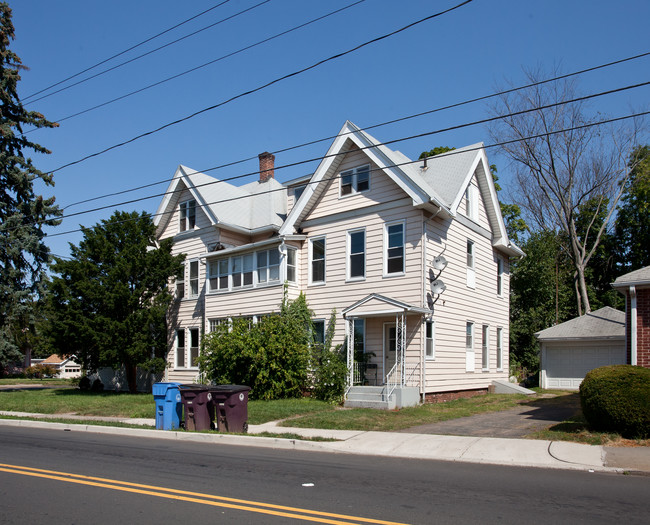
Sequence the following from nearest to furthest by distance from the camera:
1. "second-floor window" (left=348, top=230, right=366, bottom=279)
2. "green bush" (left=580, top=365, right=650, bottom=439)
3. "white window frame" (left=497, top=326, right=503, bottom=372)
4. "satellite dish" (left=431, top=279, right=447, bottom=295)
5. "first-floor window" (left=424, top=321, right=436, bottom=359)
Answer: "green bush" (left=580, top=365, right=650, bottom=439)
"satellite dish" (left=431, top=279, right=447, bottom=295)
"first-floor window" (left=424, top=321, right=436, bottom=359)
"second-floor window" (left=348, top=230, right=366, bottom=279)
"white window frame" (left=497, top=326, right=503, bottom=372)

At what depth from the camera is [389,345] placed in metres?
20.7

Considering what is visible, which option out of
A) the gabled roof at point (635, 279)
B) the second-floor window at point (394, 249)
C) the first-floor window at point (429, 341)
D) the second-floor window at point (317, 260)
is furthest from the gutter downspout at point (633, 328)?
the second-floor window at point (317, 260)

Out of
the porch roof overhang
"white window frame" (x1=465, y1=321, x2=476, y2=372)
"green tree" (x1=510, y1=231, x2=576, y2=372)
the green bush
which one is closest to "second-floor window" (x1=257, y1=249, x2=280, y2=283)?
the porch roof overhang

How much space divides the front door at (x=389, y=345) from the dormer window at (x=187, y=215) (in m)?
11.8

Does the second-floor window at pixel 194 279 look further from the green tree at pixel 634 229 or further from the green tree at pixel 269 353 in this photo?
the green tree at pixel 634 229

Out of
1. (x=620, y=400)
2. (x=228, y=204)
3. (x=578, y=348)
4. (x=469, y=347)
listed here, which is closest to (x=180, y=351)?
(x=228, y=204)

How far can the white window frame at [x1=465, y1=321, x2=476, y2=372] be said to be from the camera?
23250 mm

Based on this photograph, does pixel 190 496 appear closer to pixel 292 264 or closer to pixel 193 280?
pixel 292 264

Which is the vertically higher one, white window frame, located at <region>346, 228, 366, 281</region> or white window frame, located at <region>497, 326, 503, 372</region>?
white window frame, located at <region>346, 228, 366, 281</region>

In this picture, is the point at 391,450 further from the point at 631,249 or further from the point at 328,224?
the point at 631,249

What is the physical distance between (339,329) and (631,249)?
1209 inches

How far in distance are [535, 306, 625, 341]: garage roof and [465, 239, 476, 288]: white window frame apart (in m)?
5.82

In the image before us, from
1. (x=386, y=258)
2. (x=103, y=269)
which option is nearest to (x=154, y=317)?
(x=103, y=269)

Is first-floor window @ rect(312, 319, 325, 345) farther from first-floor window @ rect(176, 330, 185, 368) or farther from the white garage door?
the white garage door
